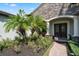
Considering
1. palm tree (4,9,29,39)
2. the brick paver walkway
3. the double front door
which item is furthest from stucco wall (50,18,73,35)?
palm tree (4,9,29,39)

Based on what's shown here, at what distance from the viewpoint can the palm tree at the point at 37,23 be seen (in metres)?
7.19

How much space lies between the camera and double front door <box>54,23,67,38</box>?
7337 mm

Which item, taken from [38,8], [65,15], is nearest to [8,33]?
[38,8]

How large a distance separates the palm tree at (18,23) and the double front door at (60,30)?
0.93 meters

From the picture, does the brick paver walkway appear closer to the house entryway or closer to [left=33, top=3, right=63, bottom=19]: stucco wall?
the house entryway

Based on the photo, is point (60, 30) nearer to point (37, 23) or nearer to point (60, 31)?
point (60, 31)

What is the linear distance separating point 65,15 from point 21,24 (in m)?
1.39

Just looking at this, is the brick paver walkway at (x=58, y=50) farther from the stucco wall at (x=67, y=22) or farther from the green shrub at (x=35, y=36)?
the green shrub at (x=35, y=36)

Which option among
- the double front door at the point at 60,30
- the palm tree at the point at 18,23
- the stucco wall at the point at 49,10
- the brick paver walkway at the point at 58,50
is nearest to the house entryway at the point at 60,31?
the double front door at the point at 60,30

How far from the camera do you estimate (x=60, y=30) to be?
7.44 meters

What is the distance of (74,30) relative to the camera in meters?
7.32

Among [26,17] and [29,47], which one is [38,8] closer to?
[26,17]

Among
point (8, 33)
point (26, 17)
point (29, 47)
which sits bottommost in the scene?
point (29, 47)

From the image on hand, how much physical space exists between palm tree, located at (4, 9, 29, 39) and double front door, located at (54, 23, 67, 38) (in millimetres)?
934
